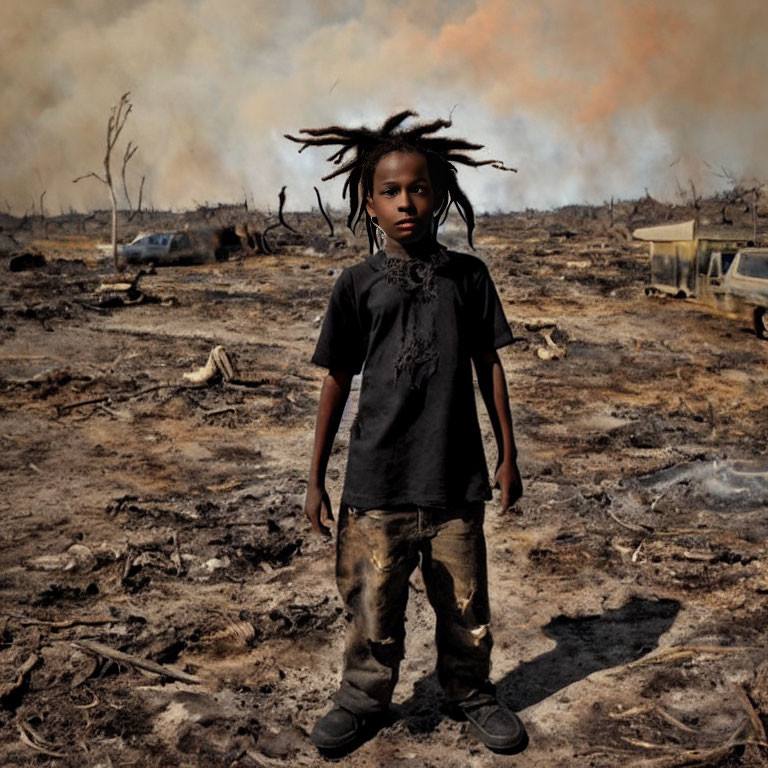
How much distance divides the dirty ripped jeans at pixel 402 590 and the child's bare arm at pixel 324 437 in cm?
7

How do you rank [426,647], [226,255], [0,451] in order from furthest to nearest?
[226,255] < [0,451] < [426,647]

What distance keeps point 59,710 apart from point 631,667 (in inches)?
84.5

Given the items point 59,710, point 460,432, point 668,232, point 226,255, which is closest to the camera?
point 460,432

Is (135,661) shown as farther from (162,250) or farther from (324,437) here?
(162,250)

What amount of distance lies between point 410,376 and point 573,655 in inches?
60.8

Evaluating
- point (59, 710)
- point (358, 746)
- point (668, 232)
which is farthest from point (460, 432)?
point (668, 232)

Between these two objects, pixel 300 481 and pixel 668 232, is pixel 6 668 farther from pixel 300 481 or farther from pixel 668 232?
pixel 668 232

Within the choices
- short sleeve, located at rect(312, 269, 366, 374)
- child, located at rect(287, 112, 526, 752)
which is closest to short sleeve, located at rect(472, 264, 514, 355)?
child, located at rect(287, 112, 526, 752)

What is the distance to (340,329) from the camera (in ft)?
7.64

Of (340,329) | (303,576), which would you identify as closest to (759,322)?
(303,576)

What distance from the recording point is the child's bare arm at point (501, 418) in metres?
2.40

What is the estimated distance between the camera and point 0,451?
20.1ft

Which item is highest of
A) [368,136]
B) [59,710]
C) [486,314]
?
[368,136]

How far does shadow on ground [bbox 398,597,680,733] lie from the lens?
2.75m
